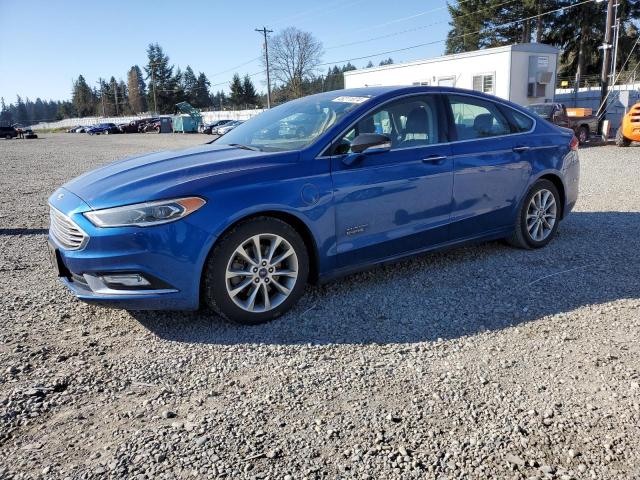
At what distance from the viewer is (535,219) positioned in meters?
5.17

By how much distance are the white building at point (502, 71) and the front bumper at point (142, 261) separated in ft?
76.1

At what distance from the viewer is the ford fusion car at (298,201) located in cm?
321

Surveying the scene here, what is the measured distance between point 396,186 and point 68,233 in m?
2.35

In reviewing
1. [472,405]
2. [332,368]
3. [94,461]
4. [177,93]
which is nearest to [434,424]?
[472,405]

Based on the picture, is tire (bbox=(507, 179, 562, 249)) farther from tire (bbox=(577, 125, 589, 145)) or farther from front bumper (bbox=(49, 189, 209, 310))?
tire (bbox=(577, 125, 589, 145))

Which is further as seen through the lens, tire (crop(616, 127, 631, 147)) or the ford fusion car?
tire (crop(616, 127, 631, 147))

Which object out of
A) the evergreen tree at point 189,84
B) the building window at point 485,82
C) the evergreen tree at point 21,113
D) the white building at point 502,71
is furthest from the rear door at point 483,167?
the evergreen tree at point 21,113

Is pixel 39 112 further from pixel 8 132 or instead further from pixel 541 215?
pixel 541 215

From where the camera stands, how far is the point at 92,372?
9.75ft

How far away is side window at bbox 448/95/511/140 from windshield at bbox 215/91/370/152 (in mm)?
934

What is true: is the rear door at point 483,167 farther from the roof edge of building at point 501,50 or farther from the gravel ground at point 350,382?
the roof edge of building at point 501,50

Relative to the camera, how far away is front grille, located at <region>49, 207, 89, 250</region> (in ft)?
10.6

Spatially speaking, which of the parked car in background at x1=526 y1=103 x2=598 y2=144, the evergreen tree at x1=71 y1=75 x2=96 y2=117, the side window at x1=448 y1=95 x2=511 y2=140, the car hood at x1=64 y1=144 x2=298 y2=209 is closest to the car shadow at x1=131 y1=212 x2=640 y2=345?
the car hood at x1=64 y1=144 x2=298 y2=209

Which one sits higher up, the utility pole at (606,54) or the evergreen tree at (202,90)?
the evergreen tree at (202,90)
